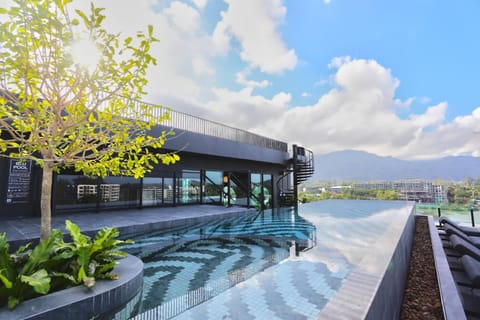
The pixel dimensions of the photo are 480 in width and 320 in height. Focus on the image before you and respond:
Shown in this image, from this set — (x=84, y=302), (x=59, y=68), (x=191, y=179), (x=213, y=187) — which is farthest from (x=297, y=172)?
(x=59, y=68)

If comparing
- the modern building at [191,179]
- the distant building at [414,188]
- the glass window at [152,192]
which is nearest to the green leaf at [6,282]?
the modern building at [191,179]

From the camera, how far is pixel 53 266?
8.34ft

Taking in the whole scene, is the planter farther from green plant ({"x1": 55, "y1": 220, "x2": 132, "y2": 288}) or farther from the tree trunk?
the tree trunk

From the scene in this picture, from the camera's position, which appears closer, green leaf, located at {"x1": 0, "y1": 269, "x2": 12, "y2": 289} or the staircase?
green leaf, located at {"x1": 0, "y1": 269, "x2": 12, "y2": 289}

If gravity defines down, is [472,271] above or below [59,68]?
below

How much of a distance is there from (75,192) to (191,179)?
503 cm

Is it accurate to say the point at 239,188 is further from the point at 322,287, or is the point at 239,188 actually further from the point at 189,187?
the point at 322,287

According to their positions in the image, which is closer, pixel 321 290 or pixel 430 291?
pixel 321 290

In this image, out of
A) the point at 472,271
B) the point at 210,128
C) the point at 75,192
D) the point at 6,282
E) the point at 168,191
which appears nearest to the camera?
the point at 6,282

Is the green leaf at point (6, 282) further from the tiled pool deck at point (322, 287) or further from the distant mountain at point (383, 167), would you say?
the distant mountain at point (383, 167)

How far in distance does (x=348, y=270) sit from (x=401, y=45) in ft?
37.4

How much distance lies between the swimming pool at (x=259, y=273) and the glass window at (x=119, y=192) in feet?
14.0

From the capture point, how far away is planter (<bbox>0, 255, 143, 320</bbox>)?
192 centimetres

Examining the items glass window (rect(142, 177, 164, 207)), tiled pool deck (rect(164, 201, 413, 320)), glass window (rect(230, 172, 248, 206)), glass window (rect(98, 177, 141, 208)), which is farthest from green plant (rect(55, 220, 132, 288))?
glass window (rect(230, 172, 248, 206))
